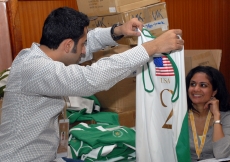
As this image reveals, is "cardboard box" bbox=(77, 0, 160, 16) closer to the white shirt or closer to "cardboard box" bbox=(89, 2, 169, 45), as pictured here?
"cardboard box" bbox=(89, 2, 169, 45)

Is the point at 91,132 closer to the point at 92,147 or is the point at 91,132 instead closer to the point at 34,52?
the point at 92,147

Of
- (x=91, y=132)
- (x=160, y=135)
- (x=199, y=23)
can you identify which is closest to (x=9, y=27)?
(x=91, y=132)

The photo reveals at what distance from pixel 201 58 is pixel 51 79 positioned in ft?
4.59

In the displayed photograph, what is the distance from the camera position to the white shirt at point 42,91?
4.97ft

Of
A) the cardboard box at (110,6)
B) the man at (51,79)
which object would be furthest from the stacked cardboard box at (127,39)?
the man at (51,79)

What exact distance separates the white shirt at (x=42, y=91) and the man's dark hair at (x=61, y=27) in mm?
74

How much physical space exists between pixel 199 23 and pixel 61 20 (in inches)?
105

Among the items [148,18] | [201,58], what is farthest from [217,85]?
[148,18]

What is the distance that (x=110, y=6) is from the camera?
2.44 meters

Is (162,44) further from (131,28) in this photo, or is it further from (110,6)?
(110,6)

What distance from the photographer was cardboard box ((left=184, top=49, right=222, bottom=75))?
2.56 metres

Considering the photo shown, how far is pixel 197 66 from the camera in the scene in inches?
95.2

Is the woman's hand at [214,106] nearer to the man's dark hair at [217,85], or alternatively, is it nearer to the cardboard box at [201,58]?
the man's dark hair at [217,85]

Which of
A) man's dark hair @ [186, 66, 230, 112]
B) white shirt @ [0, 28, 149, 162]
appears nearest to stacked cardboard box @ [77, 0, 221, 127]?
man's dark hair @ [186, 66, 230, 112]
